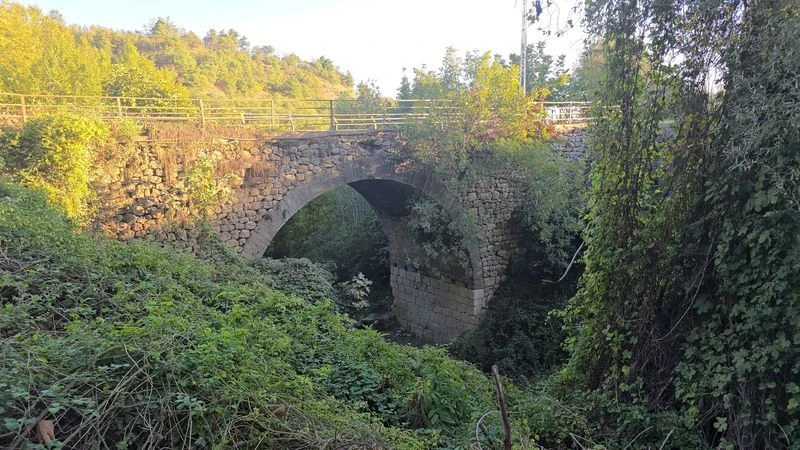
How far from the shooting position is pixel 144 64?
24062 millimetres

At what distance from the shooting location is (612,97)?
488 centimetres

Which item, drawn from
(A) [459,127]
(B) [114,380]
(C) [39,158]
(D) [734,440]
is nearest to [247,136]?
(C) [39,158]

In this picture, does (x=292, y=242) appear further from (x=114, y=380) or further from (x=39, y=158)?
(x=114, y=380)

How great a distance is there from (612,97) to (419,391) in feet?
11.3

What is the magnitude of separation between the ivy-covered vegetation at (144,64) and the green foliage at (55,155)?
9.70m

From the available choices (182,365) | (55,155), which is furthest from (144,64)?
(182,365)

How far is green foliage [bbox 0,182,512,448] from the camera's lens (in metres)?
2.29

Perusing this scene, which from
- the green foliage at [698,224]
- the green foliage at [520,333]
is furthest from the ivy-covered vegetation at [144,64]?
the green foliage at [698,224]

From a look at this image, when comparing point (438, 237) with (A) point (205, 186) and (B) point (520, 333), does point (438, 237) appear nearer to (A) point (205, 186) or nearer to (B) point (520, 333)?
(B) point (520, 333)

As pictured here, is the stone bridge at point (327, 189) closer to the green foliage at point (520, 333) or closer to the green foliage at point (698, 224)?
the green foliage at point (520, 333)

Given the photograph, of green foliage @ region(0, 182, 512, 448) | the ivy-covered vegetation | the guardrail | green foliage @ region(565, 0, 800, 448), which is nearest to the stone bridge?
the guardrail

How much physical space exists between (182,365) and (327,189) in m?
7.25

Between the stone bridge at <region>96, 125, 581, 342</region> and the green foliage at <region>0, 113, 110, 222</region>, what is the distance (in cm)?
40

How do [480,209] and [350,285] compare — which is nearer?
[350,285]
